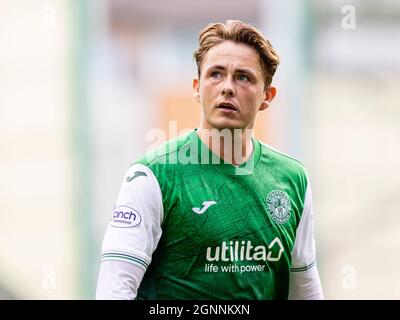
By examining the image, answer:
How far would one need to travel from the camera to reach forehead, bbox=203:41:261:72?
12.0 feet

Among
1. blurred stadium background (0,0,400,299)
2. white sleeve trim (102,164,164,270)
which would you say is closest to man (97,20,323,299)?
white sleeve trim (102,164,164,270)

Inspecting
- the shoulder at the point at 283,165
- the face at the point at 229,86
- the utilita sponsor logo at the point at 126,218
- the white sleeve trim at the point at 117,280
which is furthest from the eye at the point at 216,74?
the white sleeve trim at the point at 117,280

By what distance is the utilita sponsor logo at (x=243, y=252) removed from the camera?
3604 mm

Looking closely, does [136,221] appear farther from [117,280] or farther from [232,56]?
[232,56]

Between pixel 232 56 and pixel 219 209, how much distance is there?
54 centimetres


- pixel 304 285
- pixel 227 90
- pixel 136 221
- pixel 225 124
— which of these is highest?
pixel 227 90

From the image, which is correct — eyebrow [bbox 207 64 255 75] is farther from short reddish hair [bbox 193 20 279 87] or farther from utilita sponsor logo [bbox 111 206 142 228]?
utilita sponsor logo [bbox 111 206 142 228]

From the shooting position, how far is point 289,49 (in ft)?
27.2

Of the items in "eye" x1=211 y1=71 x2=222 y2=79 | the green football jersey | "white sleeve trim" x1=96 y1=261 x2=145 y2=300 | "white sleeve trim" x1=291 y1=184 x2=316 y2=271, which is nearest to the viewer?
"white sleeve trim" x1=96 y1=261 x2=145 y2=300

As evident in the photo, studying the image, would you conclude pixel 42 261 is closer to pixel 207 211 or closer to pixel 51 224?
pixel 51 224

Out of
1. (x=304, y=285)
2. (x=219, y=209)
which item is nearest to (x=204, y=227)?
(x=219, y=209)

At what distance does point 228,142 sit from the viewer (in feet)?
12.3

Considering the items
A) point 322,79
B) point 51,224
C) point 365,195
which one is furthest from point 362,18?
point 51,224

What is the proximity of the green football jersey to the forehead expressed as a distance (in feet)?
0.94
